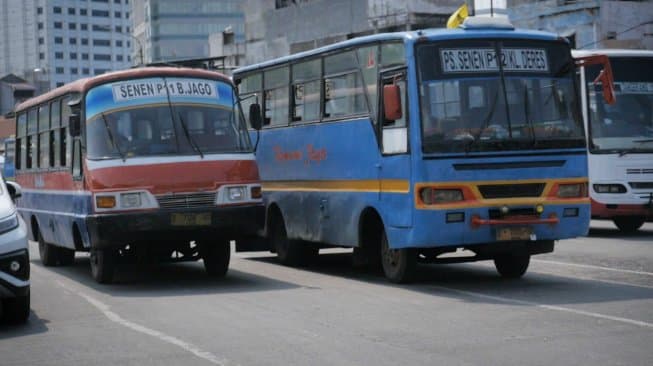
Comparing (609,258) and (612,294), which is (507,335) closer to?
(612,294)

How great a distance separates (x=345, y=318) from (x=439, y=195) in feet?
9.45

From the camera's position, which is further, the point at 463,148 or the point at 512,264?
the point at 512,264

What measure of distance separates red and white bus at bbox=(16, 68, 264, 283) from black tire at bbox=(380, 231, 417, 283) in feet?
5.45

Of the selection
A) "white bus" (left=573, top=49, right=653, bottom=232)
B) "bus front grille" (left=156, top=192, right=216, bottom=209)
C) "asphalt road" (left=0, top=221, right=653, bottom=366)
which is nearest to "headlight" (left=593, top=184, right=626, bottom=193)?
"white bus" (left=573, top=49, right=653, bottom=232)

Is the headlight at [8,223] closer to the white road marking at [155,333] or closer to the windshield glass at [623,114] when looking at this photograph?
the white road marking at [155,333]

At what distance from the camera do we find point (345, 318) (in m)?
11.7

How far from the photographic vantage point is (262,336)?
10.5m

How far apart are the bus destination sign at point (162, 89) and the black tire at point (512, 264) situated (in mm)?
4271

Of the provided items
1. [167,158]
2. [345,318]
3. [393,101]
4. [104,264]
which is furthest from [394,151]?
[104,264]

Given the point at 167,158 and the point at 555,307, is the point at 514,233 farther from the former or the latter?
the point at 167,158

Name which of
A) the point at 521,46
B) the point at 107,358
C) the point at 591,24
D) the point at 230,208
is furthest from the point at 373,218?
the point at 591,24

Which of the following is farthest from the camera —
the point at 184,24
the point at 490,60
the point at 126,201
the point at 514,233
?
the point at 184,24

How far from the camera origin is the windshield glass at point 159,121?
1549 cm

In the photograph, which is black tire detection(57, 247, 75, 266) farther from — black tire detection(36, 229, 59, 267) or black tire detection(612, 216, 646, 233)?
black tire detection(612, 216, 646, 233)
